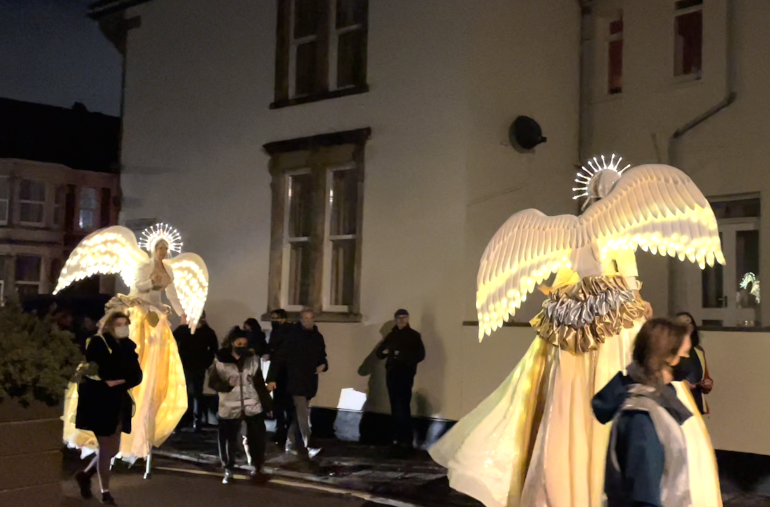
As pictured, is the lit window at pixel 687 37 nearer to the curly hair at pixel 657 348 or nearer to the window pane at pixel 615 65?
the window pane at pixel 615 65

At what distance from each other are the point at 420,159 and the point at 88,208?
67.6 ft

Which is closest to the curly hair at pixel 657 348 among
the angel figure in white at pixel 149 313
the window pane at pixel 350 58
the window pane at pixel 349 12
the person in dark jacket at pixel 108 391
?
the person in dark jacket at pixel 108 391

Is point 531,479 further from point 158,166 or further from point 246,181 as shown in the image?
point 158,166

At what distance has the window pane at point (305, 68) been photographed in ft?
48.4

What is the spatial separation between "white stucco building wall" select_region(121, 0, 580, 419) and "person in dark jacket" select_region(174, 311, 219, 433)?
963 millimetres

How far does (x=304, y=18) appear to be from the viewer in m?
14.9

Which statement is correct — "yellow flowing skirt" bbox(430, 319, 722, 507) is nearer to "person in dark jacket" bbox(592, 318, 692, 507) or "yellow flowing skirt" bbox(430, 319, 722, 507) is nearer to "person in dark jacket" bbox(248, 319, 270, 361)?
"person in dark jacket" bbox(592, 318, 692, 507)

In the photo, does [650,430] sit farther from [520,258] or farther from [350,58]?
[350,58]

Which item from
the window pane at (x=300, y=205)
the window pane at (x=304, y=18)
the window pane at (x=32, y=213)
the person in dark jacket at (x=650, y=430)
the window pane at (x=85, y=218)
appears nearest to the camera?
the person in dark jacket at (x=650, y=430)

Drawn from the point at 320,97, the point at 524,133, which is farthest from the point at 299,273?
the point at 524,133

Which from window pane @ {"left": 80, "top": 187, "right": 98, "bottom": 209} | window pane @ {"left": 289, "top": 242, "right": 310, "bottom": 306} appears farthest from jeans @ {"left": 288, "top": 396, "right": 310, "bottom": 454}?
window pane @ {"left": 80, "top": 187, "right": 98, "bottom": 209}

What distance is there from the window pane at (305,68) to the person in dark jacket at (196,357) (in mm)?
3982

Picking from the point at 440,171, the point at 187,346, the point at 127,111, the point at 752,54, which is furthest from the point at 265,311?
the point at 752,54

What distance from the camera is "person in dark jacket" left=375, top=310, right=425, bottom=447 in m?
11.8
